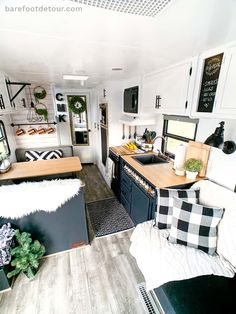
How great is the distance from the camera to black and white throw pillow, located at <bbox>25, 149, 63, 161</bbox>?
360 centimetres

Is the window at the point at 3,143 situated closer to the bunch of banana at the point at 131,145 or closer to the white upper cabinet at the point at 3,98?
the white upper cabinet at the point at 3,98

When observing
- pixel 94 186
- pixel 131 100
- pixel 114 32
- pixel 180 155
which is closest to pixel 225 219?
pixel 180 155

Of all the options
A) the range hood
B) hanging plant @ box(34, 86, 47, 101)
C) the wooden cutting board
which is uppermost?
hanging plant @ box(34, 86, 47, 101)

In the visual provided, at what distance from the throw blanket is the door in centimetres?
318

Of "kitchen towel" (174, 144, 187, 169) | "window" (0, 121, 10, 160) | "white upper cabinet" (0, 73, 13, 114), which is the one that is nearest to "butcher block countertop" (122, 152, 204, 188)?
"kitchen towel" (174, 144, 187, 169)

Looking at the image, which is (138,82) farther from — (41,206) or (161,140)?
(41,206)

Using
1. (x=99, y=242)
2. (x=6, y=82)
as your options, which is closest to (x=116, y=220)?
(x=99, y=242)

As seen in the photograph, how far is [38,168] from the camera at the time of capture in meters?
2.66

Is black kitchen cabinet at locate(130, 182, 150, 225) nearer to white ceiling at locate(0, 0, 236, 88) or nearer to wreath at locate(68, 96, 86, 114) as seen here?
white ceiling at locate(0, 0, 236, 88)

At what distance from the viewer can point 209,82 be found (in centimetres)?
146

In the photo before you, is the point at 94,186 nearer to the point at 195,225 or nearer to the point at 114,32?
the point at 195,225

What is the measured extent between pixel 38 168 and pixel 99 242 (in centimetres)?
152

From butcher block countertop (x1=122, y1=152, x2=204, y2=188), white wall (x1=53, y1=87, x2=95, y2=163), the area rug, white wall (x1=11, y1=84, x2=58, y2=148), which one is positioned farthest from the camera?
white wall (x1=53, y1=87, x2=95, y2=163)

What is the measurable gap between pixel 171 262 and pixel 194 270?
0.60ft
